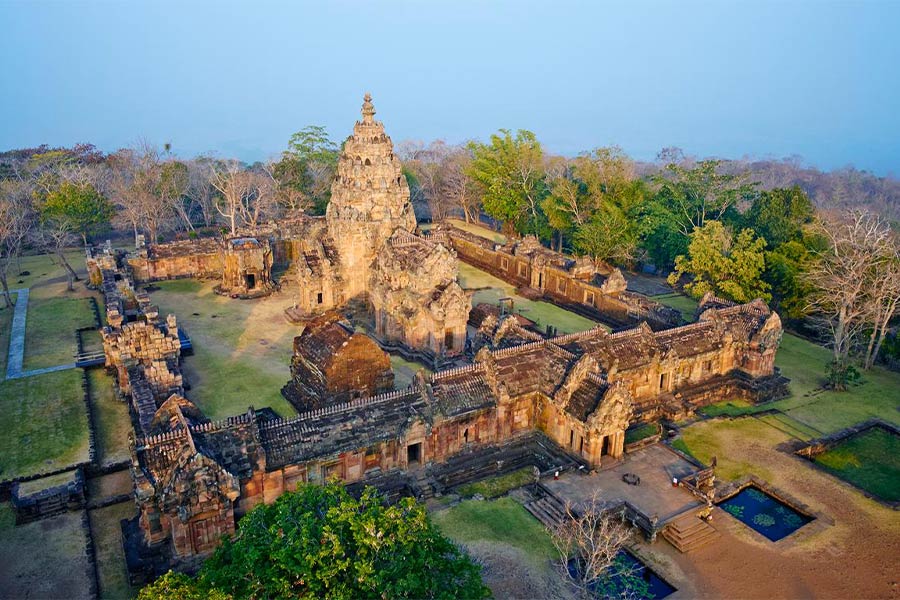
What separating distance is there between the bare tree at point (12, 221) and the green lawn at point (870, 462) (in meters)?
53.2

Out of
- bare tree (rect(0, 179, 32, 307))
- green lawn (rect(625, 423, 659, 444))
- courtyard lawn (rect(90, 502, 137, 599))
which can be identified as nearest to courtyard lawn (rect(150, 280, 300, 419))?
courtyard lawn (rect(90, 502, 137, 599))

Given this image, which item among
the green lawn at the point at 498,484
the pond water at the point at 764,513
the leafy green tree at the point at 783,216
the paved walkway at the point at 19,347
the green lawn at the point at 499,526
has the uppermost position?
the leafy green tree at the point at 783,216

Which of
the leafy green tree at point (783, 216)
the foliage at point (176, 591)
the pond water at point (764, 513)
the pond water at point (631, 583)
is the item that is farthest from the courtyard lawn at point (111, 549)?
the leafy green tree at point (783, 216)

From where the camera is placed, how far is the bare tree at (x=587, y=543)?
21.7 m

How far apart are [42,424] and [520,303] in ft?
110

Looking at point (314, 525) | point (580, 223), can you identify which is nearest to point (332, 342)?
point (314, 525)

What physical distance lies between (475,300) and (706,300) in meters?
18.6

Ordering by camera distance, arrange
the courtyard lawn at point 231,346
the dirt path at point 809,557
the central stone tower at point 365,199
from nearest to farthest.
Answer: the dirt path at point 809,557 → the courtyard lawn at point 231,346 → the central stone tower at point 365,199

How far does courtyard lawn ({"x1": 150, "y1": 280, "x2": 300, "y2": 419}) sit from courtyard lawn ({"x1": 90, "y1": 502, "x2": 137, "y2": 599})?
7.59m

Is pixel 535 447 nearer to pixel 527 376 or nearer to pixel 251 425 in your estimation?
pixel 527 376

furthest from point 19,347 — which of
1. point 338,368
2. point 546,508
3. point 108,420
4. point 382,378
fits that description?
point 546,508

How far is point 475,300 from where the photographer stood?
5284 cm

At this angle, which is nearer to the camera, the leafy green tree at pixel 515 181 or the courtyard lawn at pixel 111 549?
the courtyard lawn at pixel 111 549

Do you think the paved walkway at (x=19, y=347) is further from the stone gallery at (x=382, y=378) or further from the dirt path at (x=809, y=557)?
the dirt path at (x=809, y=557)
